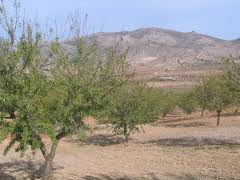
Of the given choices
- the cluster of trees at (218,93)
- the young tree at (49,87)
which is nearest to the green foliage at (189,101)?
the cluster of trees at (218,93)

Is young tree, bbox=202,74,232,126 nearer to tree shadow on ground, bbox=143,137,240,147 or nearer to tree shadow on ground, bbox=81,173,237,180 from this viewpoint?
tree shadow on ground, bbox=143,137,240,147

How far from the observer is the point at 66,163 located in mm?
22453

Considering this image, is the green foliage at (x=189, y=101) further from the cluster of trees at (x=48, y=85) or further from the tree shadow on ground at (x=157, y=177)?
the cluster of trees at (x=48, y=85)

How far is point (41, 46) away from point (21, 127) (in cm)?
259

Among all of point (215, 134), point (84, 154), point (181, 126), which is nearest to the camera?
point (84, 154)

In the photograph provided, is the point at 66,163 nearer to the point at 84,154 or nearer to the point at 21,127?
the point at 84,154

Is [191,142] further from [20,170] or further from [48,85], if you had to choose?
[48,85]

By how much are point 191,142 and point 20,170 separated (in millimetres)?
12990

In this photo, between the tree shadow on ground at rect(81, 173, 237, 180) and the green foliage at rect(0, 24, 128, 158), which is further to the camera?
the tree shadow on ground at rect(81, 173, 237, 180)

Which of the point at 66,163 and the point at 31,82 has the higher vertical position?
the point at 31,82

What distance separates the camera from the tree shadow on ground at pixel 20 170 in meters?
19.3

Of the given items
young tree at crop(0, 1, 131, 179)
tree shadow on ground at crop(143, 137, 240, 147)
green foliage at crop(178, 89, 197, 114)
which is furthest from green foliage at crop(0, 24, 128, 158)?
green foliage at crop(178, 89, 197, 114)

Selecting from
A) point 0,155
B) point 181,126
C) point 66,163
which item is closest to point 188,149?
point 66,163

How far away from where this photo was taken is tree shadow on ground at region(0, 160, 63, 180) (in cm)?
1934
